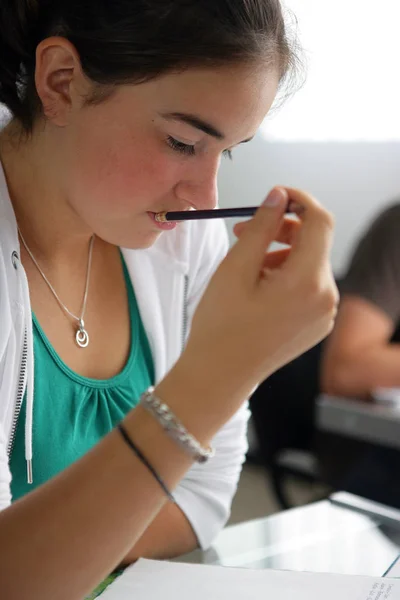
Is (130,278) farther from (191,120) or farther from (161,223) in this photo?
(191,120)

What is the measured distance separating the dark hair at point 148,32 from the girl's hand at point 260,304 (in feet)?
0.54

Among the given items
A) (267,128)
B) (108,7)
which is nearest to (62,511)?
(108,7)

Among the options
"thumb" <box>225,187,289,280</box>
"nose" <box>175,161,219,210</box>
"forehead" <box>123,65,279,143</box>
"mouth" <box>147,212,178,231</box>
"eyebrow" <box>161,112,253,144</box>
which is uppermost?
"forehead" <box>123,65,279,143</box>

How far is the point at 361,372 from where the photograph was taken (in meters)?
1.99

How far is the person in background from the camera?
1.99 meters

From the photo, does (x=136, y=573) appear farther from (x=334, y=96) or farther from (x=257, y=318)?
(x=334, y=96)

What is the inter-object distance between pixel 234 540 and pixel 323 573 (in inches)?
7.2

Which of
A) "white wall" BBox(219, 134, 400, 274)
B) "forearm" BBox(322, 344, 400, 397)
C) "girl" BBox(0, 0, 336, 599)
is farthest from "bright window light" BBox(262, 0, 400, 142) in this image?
"girl" BBox(0, 0, 336, 599)

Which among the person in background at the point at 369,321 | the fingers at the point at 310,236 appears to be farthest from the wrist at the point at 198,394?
the person in background at the point at 369,321

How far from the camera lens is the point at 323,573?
A: 2.49 feet

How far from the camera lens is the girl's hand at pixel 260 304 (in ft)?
2.09

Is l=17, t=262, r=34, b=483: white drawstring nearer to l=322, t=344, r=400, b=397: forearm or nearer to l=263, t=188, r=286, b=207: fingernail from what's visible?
l=263, t=188, r=286, b=207: fingernail

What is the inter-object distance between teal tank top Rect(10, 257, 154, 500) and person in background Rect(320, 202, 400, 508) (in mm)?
1115

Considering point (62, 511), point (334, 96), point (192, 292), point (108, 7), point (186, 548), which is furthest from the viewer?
point (334, 96)
